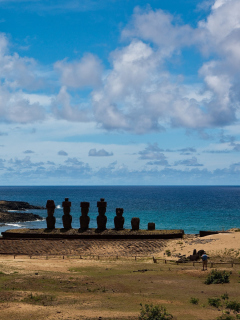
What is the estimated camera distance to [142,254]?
38.4 metres

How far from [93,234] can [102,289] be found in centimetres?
1928

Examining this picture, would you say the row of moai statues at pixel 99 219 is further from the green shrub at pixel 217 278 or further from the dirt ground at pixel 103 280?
the green shrub at pixel 217 278

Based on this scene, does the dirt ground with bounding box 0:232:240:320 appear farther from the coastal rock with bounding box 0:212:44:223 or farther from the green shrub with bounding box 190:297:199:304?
the coastal rock with bounding box 0:212:44:223

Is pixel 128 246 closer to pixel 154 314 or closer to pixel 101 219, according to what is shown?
pixel 101 219

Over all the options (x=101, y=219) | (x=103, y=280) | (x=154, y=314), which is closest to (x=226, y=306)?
(x=154, y=314)

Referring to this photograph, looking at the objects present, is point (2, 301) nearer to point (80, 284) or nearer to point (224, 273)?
point (80, 284)

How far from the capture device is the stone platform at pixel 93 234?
141ft

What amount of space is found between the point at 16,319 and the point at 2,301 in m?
3.12

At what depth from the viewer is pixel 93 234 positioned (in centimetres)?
4341

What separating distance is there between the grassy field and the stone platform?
878 centimetres

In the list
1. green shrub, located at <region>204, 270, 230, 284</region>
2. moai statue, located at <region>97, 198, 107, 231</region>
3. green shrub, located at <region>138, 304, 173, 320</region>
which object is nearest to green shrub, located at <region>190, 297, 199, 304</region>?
green shrub, located at <region>138, 304, 173, 320</region>

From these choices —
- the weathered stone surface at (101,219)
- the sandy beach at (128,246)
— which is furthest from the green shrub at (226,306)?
the weathered stone surface at (101,219)

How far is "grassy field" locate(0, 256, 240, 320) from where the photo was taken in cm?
1958

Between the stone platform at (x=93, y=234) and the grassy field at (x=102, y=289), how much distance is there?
878cm
